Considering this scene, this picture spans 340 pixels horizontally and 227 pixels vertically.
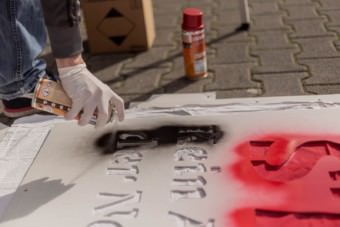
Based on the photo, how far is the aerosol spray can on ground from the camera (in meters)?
2.11

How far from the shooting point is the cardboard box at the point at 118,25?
2.43 metres

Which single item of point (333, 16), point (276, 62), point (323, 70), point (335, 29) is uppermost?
point (333, 16)

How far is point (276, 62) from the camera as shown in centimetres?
228

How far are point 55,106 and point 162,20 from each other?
1529 mm

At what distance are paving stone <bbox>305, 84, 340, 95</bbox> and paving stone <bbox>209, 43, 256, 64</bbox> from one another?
1.18 feet

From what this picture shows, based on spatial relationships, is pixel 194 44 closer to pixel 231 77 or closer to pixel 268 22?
pixel 231 77

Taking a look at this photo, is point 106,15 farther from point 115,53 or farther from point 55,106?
point 55,106

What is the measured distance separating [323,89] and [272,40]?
54cm

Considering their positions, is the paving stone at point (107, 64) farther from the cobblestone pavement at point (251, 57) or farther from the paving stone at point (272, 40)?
the paving stone at point (272, 40)

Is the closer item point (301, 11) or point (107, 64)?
point (107, 64)

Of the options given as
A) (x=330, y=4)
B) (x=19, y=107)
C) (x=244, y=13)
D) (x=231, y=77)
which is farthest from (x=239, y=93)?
(x=330, y=4)

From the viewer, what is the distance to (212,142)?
154cm

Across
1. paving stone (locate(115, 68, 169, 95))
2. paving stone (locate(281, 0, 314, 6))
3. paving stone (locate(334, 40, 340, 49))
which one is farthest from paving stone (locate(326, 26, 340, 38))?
paving stone (locate(115, 68, 169, 95))

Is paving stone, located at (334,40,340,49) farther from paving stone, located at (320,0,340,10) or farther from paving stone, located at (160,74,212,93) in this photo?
paving stone, located at (160,74,212,93)
